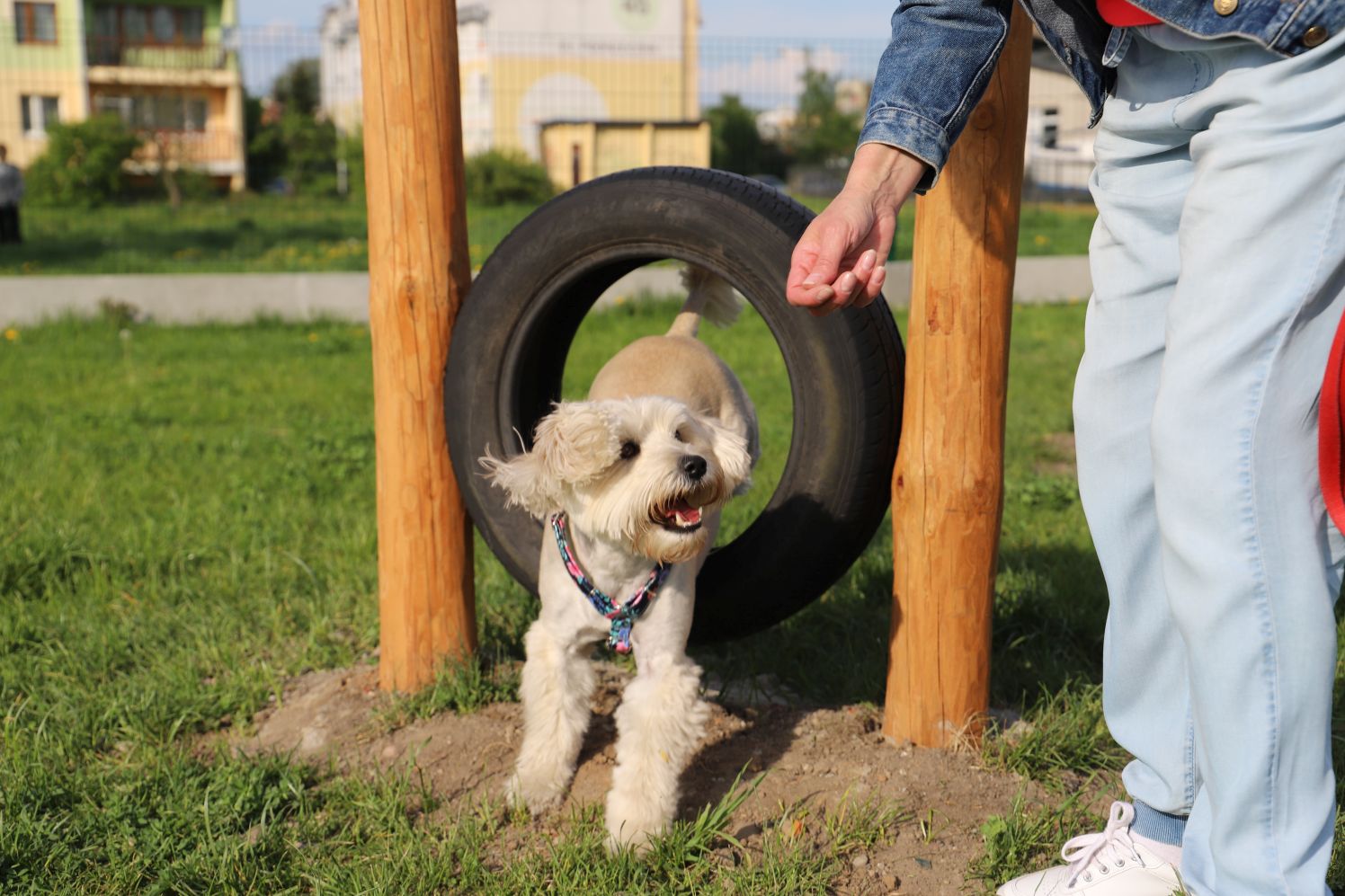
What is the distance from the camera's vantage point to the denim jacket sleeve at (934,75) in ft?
7.66

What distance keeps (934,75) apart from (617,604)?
1.48m

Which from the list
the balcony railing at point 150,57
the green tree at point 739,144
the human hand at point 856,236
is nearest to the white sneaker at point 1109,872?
the human hand at point 856,236

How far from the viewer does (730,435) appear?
10.1 ft

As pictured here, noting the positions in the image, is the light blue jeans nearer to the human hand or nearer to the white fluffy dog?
the human hand

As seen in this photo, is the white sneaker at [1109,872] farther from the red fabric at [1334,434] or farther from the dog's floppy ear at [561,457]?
the dog's floppy ear at [561,457]

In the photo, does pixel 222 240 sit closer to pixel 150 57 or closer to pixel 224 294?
pixel 224 294

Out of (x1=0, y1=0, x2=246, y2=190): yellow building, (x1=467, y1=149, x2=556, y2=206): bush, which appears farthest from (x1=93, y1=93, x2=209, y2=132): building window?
(x1=467, y1=149, x2=556, y2=206): bush

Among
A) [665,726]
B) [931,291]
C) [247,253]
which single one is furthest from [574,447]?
[247,253]

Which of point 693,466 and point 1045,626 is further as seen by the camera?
point 1045,626

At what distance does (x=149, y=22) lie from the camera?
36.8 metres

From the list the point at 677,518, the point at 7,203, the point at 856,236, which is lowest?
the point at 677,518

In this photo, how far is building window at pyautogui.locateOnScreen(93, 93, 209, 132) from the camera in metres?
32.7

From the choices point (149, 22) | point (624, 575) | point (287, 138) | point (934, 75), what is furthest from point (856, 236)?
point (149, 22)

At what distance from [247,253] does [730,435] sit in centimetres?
1287
